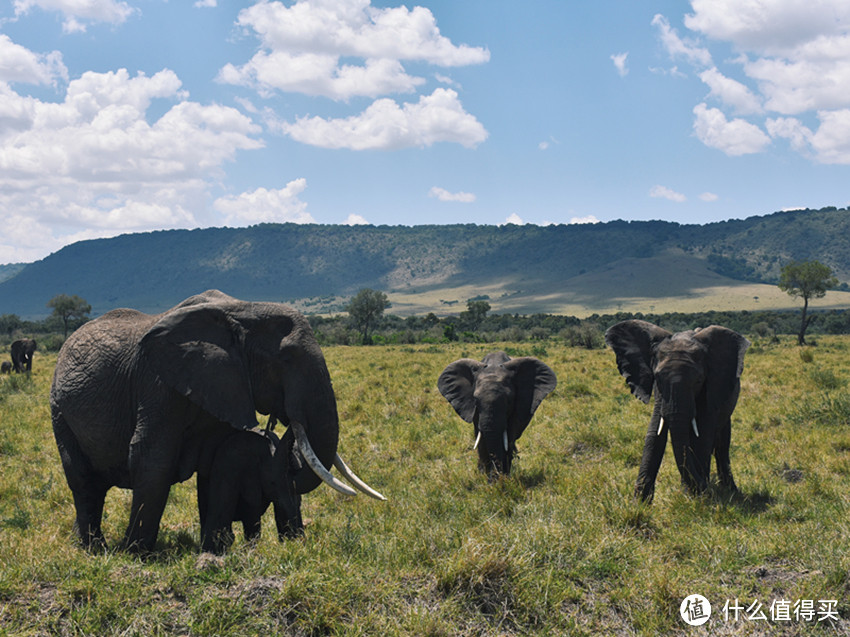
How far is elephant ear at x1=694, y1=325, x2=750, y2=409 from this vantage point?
7.49 m

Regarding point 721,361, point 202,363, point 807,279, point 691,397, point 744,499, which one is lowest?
point 744,499

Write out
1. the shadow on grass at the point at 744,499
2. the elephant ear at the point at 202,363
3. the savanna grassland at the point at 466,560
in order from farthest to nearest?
the shadow on grass at the point at 744,499
the elephant ear at the point at 202,363
the savanna grassland at the point at 466,560

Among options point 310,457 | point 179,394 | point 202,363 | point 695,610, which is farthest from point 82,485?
point 695,610

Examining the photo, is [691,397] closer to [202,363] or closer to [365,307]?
[202,363]

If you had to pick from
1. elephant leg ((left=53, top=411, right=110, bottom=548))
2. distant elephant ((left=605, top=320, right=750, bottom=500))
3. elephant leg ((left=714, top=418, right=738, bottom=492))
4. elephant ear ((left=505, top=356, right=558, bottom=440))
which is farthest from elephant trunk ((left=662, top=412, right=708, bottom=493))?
elephant leg ((left=53, top=411, right=110, bottom=548))

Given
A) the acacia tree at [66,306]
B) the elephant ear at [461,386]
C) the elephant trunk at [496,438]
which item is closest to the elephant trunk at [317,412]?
the elephant trunk at [496,438]

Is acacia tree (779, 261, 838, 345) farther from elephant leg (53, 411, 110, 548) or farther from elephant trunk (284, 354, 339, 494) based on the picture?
elephant leg (53, 411, 110, 548)

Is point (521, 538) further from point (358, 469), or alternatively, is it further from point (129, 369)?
point (358, 469)

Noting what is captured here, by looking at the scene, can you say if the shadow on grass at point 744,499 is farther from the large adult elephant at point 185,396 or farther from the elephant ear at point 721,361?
the large adult elephant at point 185,396

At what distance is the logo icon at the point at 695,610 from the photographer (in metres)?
4.45

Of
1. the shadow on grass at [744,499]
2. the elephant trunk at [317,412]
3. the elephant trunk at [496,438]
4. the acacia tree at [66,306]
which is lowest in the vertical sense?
the shadow on grass at [744,499]

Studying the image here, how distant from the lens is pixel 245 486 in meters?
6.09

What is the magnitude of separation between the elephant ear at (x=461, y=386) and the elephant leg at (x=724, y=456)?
11.4ft

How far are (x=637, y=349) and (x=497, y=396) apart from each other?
2.05 m
